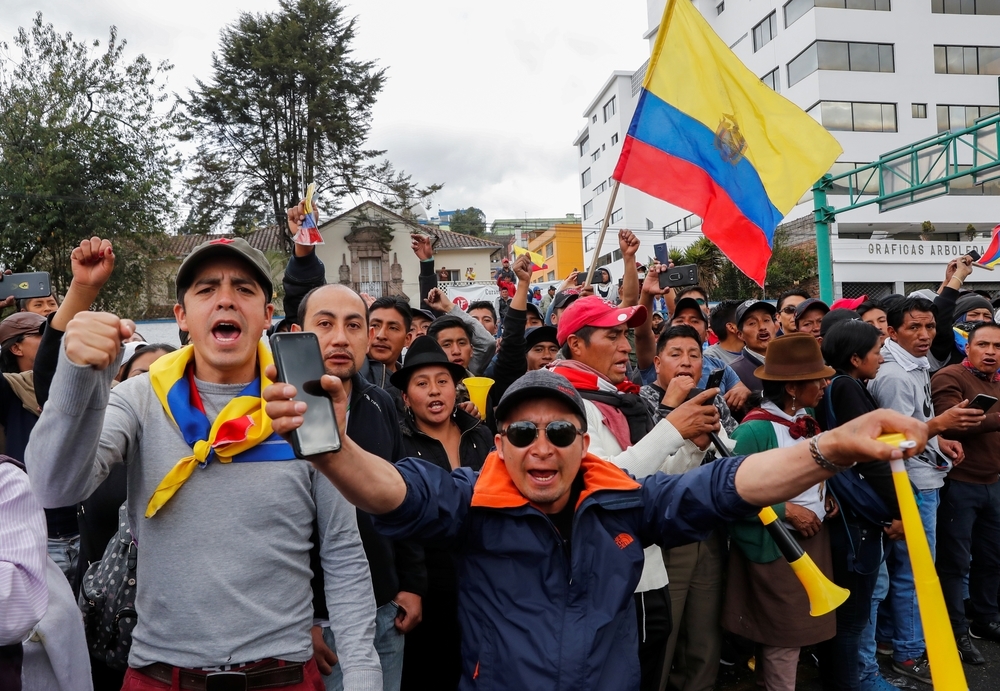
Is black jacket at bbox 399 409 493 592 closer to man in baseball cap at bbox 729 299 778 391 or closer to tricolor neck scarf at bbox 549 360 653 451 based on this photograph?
tricolor neck scarf at bbox 549 360 653 451

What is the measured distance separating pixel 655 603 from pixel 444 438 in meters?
1.26

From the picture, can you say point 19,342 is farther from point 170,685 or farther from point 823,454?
point 823,454

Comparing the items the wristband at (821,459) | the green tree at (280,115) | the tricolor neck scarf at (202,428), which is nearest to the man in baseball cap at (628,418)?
the wristband at (821,459)

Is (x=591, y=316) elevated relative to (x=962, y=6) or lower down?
lower down

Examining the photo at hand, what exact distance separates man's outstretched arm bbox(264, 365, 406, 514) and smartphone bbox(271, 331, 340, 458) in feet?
0.07

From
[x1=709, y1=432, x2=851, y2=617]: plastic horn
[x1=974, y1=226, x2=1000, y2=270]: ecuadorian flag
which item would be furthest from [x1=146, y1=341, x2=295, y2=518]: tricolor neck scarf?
[x1=974, y1=226, x2=1000, y2=270]: ecuadorian flag

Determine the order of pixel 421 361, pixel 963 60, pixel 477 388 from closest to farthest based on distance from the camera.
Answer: pixel 421 361
pixel 477 388
pixel 963 60

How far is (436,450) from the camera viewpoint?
346cm

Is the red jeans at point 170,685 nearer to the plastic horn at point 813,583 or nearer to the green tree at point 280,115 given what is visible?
the plastic horn at point 813,583

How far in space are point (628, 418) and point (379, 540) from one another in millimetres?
1382

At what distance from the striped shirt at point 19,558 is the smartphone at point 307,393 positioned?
31.2 inches

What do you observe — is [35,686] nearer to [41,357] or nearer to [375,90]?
[41,357]

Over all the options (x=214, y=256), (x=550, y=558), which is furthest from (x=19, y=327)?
(x=550, y=558)

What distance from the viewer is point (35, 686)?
75.6 inches
